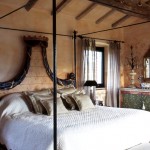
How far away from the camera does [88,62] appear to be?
5.55 metres

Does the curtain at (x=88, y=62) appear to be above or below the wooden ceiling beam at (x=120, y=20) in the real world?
below

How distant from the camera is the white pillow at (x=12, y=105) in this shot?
12.7ft

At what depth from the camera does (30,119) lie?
343 cm

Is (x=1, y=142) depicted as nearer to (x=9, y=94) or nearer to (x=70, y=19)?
(x=9, y=94)

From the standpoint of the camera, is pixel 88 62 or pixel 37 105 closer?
pixel 37 105

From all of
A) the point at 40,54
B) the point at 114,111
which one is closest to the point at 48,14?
the point at 40,54

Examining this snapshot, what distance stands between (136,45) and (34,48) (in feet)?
9.50

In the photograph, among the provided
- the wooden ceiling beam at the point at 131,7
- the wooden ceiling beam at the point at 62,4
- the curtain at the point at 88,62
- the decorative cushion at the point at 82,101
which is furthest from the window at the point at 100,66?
the wooden ceiling beam at the point at 131,7

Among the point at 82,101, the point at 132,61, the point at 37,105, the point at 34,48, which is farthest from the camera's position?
the point at 132,61

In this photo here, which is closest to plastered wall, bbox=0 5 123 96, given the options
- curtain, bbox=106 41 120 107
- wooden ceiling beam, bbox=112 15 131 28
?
curtain, bbox=106 41 120 107

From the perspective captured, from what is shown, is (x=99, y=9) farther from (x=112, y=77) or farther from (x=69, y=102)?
(x=69, y=102)

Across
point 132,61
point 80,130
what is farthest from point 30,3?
point 132,61

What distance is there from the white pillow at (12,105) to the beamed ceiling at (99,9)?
1488 mm

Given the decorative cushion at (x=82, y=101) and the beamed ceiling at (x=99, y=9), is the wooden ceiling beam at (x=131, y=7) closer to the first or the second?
the beamed ceiling at (x=99, y=9)
